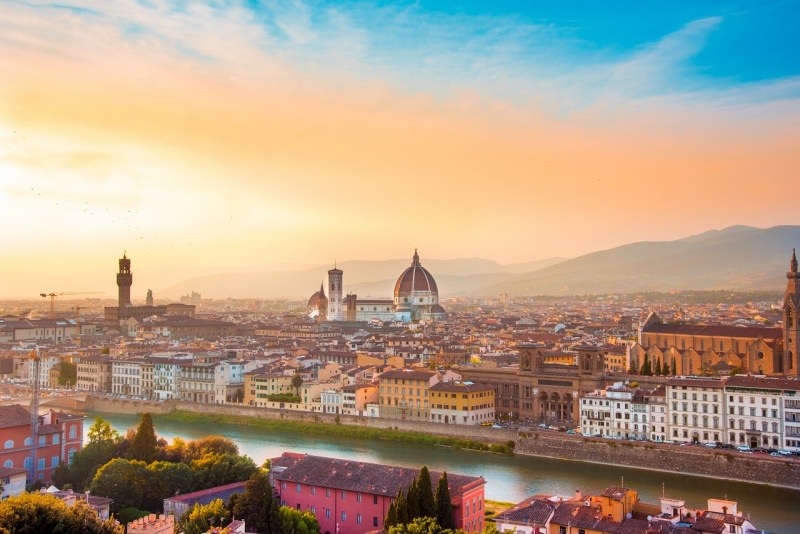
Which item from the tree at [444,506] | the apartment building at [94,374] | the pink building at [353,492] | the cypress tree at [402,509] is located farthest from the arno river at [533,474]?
the apartment building at [94,374]

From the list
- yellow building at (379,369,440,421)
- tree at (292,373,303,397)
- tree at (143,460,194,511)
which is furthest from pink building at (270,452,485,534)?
tree at (292,373,303,397)

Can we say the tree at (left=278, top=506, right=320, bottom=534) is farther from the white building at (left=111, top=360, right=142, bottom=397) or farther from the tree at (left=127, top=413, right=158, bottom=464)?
the white building at (left=111, top=360, right=142, bottom=397)

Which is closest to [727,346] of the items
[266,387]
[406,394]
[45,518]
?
[406,394]

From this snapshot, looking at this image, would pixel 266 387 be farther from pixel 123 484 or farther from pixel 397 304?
pixel 397 304

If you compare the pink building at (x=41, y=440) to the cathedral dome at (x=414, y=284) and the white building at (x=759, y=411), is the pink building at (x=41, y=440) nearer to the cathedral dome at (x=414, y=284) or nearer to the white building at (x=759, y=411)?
the white building at (x=759, y=411)

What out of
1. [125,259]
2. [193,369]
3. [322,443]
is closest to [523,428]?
[322,443]

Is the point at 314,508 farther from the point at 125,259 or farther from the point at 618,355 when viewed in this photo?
the point at 125,259
